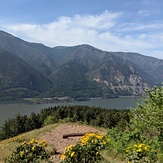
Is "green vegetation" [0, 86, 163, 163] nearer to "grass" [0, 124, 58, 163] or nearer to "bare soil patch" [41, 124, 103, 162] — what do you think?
"bare soil patch" [41, 124, 103, 162]

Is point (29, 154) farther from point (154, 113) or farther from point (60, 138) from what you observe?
point (60, 138)

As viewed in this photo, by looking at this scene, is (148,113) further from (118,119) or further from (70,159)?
(118,119)

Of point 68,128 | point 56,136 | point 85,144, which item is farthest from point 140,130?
point 68,128

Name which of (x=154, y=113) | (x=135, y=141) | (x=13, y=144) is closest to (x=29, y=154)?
(x=154, y=113)

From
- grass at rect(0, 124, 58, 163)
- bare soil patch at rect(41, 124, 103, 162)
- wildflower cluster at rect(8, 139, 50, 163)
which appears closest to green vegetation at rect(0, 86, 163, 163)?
wildflower cluster at rect(8, 139, 50, 163)

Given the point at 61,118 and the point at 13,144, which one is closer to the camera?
the point at 13,144

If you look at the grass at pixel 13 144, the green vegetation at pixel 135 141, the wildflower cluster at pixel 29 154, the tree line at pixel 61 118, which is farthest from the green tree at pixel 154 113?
the tree line at pixel 61 118

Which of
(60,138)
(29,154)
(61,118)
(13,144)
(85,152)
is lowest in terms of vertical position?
(61,118)

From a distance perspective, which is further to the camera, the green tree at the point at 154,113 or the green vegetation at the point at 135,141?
the green tree at the point at 154,113

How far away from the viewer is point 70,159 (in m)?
7.26

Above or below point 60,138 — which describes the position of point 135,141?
above

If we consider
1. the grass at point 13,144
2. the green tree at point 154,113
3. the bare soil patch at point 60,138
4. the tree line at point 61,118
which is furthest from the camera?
the tree line at point 61,118

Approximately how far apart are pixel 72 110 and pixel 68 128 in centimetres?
3937

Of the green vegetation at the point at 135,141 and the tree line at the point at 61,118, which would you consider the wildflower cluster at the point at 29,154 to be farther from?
the tree line at the point at 61,118
